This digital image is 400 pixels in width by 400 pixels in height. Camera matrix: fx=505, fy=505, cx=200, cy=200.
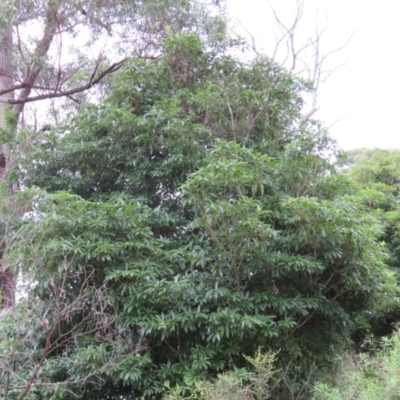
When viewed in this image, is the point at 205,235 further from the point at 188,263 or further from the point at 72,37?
the point at 72,37

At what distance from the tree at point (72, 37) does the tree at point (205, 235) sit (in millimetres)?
2092

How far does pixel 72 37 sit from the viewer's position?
24.0 feet

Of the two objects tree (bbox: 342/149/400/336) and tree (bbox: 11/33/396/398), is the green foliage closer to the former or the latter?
tree (bbox: 11/33/396/398)

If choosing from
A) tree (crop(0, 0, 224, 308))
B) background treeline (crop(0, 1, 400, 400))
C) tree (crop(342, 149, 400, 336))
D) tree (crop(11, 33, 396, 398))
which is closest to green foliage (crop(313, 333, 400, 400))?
background treeline (crop(0, 1, 400, 400))

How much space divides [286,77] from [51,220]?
117 inches

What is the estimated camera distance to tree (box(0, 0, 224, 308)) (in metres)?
6.81

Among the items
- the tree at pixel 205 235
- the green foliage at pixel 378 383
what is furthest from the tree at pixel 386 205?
the green foliage at pixel 378 383

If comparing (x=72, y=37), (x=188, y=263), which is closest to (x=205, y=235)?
(x=188, y=263)

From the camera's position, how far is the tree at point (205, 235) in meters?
3.89

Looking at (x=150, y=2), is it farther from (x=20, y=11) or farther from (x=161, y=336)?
(x=161, y=336)

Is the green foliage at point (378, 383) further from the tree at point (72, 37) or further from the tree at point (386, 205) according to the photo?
the tree at point (72, 37)

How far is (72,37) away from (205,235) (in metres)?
4.46

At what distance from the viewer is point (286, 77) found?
5430 millimetres

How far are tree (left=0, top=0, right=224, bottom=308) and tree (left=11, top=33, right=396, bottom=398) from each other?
6.86ft
